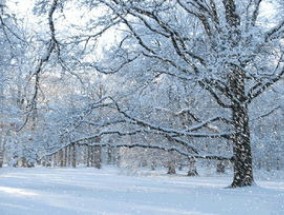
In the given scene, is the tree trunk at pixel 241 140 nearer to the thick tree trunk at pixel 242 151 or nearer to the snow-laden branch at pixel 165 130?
the thick tree trunk at pixel 242 151

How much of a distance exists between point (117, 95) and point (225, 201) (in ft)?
25.8

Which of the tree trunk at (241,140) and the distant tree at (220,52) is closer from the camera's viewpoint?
the distant tree at (220,52)

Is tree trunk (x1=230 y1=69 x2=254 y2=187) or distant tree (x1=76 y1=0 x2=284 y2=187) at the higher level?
distant tree (x1=76 y1=0 x2=284 y2=187)

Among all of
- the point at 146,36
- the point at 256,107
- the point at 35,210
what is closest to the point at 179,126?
the point at 256,107

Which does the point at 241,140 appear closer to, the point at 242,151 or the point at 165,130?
the point at 242,151

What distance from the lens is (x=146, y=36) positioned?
2030cm

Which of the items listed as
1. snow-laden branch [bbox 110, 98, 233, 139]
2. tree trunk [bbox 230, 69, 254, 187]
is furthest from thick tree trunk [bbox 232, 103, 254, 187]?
snow-laden branch [bbox 110, 98, 233, 139]

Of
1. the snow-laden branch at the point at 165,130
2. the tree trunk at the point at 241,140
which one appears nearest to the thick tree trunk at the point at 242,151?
the tree trunk at the point at 241,140

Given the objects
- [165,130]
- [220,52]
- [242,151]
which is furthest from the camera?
[165,130]

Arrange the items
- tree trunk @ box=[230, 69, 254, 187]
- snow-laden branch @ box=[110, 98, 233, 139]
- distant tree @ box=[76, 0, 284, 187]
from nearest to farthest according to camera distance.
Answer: distant tree @ box=[76, 0, 284, 187] → tree trunk @ box=[230, 69, 254, 187] → snow-laden branch @ box=[110, 98, 233, 139]

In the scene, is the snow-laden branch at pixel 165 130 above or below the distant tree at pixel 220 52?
below

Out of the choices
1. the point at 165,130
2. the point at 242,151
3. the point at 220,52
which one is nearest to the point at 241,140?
the point at 242,151

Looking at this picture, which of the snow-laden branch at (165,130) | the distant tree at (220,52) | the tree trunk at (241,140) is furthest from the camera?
the snow-laden branch at (165,130)

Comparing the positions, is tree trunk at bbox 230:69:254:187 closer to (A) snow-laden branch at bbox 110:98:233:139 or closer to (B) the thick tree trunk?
(B) the thick tree trunk
